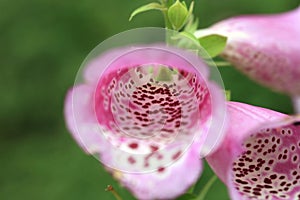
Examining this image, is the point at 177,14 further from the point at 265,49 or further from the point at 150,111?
the point at 265,49

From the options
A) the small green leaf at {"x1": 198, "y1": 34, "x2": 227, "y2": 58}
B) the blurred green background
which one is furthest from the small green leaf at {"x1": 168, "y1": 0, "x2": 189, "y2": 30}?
the blurred green background

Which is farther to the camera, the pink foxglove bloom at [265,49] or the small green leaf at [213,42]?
the pink foxglove bloom at [265,49]

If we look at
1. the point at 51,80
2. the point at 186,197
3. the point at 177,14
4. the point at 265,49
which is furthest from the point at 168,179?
the point at 51,80

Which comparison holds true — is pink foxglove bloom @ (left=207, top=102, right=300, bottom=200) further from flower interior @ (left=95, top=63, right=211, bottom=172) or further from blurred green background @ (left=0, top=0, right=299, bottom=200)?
blurred green background @ (left=0, top=0, right=299, bottom=200)

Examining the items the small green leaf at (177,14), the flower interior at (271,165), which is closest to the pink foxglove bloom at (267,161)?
the flower interior at (271,165)

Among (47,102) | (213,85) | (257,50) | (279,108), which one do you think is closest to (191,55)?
(213,85)

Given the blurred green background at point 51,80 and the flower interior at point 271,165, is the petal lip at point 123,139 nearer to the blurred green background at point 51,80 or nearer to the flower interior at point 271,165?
the flower interior at point 271,165
